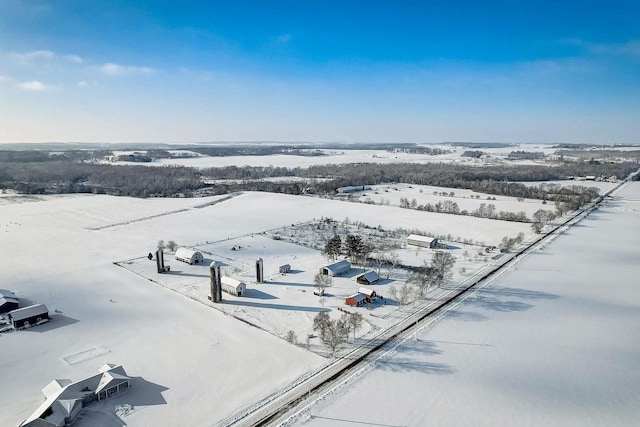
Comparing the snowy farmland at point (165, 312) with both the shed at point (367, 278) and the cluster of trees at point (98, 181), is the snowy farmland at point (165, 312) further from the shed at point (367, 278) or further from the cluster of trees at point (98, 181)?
the cluster of trees at point (98, 181)

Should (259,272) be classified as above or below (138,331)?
above

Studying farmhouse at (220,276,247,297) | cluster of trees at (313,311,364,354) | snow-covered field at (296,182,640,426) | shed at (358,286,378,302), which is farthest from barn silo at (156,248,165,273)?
snow-covered field at (296,182,640,426)

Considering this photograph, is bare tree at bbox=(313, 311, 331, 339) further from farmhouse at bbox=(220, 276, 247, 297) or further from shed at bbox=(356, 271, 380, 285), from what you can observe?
shed at bbox=(356, 271, 380, 285)

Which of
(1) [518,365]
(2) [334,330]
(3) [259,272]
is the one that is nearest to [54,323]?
(3) [259,272]

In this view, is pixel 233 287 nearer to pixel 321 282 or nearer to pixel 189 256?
pixel 321 282

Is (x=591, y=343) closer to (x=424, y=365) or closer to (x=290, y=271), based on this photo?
(x=424, y=365)

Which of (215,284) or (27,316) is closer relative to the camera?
(27,316)

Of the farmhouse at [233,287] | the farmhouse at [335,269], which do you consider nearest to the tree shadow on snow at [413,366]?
the farmhouse at [233,287]
